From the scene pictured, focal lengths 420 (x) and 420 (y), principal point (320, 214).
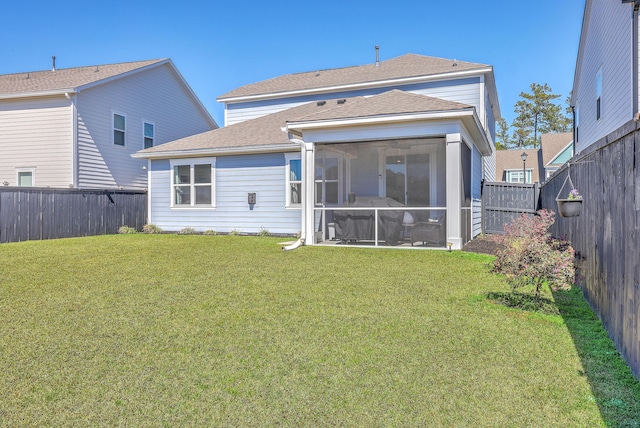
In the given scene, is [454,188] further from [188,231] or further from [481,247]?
[188,231]

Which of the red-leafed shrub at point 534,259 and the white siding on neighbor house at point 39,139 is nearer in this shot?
the red-leafed shrub at point 534,259

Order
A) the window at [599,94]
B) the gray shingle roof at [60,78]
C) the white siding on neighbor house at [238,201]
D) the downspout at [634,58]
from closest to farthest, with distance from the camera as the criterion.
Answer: the downspout at [634,58]
the window at [599,94]
the white siding on neighbor house at [238,201]
the gray shingle roof at [60,78]

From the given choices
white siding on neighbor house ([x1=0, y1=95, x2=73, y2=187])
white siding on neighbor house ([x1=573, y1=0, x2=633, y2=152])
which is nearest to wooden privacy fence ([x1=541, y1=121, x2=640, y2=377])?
white siding on neighbor house ([x1=573, y1=0, x2=633, y2=152])

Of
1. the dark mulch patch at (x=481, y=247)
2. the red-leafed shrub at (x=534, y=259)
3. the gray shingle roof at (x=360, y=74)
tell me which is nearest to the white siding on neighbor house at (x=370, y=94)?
the gray shingle roof at (x=360, y=74)

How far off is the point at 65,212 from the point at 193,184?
374 centimetres

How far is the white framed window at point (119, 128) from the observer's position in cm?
1571

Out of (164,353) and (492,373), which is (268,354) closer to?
(164,353)

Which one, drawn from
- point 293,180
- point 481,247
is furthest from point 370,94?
point 481,247

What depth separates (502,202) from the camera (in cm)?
1377

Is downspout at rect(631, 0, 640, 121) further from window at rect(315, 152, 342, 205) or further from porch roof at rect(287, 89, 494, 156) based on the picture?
window at rect(315, 152, 342, 205)

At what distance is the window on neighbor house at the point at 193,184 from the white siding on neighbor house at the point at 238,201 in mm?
205

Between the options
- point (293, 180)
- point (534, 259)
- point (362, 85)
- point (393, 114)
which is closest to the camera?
point (534, 259)

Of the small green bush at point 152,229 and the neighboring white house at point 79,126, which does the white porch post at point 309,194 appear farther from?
the neighboring white house at point 79,126

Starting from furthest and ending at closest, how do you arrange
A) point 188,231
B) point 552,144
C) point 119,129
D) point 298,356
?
point 552,144 → point 119,129 → point 188,231 → point 298,356
